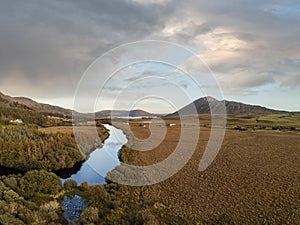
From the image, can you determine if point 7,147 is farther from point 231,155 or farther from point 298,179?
point 298,179

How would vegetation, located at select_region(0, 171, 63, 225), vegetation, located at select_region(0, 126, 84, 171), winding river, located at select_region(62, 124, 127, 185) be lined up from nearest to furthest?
vegetation, located at select_region(0, 171, 63, 225) < winding river, located at select_region(62, 124, 127, 185) < vegetation, located at select_region(0, 126, 84, 171)

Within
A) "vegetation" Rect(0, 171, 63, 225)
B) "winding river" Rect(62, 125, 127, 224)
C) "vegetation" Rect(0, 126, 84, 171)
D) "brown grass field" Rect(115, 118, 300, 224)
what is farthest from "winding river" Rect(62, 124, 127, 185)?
"vegetation" Rect(0, 171, 63, 225)

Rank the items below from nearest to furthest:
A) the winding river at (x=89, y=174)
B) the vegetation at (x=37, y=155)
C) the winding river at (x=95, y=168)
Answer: the winding river at (x=89, y=174), the winding river at (x=95, y=168), the vegetation at (x=37, y=155)

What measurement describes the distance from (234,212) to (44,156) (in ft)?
111

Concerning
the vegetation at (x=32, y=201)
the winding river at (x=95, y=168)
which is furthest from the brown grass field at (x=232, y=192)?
the vegetation at (x=32, y=201)

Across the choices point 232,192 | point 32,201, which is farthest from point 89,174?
point 232,192

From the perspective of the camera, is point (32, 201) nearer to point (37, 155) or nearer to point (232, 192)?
point (232, 192)

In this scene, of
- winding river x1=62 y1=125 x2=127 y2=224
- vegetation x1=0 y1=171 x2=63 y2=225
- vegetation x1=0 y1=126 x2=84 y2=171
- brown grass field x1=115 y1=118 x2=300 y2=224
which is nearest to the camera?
vegetation x1=0 y1=171 x2=63 y2=225

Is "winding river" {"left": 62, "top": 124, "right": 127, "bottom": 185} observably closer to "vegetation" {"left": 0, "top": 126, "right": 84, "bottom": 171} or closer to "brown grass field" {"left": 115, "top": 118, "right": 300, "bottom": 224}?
"vegetation" {"left": 0, "top": 126, "right": 84, "bottom": 171}

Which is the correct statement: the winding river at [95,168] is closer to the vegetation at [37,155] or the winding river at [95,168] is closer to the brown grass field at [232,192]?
the vegetation at [37,155]

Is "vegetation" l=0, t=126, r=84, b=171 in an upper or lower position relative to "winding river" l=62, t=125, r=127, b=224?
upper

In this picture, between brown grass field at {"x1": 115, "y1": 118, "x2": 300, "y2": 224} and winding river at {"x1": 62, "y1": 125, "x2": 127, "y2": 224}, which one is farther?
winding river at {"x1": 62, "y1": 125, "x2": 127, "y2": 224}

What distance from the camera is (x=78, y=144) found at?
59.2 m

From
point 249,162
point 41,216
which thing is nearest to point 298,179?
point 249,162
